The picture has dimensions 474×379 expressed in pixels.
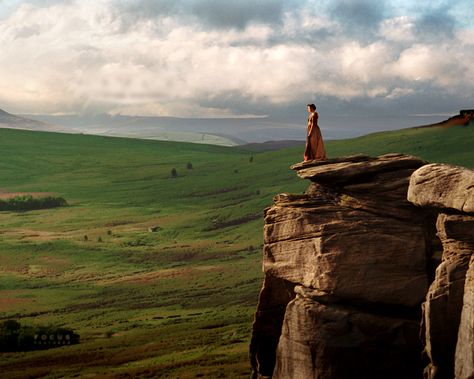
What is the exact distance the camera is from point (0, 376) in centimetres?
8944

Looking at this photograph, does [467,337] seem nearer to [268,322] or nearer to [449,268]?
[449,268]

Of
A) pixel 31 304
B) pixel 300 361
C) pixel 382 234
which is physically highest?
pixel 382 234

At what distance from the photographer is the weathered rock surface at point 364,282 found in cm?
4162

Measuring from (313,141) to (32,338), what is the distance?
A: 78749 millimetres

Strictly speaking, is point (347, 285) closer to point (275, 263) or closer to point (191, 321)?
point (275, 263)

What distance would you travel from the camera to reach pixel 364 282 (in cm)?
4162

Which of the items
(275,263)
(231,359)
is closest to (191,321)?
(231,359)

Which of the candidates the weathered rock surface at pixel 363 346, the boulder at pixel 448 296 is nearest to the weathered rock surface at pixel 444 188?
the boulder at pixel 448 296

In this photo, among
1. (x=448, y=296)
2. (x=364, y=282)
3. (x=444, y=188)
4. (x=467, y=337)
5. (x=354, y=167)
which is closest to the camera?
(x=467, y=337)

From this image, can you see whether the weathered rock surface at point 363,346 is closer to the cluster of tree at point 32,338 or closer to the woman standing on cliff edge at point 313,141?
the woman standing on cliff edge at point 313,141

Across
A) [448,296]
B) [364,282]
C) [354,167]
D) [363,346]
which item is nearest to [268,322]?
[363,346]

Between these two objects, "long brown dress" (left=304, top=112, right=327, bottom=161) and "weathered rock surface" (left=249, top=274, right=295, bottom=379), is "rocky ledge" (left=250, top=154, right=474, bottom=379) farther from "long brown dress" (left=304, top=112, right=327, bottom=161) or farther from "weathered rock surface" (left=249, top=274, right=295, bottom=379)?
"weathered rock surface" (left=249, top=274, right=295, bottom=379)

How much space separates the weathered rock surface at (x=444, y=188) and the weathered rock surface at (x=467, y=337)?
257cm

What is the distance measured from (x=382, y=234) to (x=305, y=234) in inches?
172
